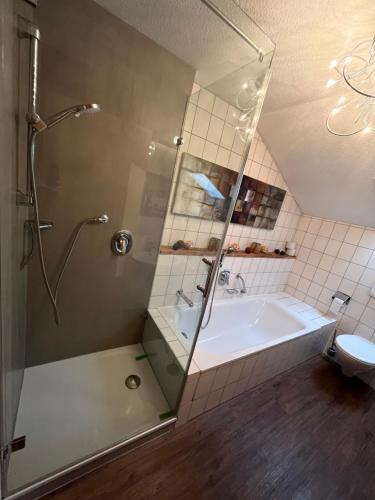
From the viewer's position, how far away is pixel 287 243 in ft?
8.87

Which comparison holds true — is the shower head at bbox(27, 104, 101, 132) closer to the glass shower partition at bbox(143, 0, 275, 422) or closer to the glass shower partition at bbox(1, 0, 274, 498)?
the glass shower partition at bbox(1, 0, 274, 498)

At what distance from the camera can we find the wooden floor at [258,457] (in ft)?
3.44

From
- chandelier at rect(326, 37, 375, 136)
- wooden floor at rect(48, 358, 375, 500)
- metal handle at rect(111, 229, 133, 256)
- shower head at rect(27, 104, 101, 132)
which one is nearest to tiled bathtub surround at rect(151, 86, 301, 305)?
metal handle at rect(111, 229, 133, 256)

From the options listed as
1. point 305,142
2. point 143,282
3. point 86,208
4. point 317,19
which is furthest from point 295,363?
point 317,19

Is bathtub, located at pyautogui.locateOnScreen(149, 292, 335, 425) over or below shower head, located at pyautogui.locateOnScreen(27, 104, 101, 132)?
below

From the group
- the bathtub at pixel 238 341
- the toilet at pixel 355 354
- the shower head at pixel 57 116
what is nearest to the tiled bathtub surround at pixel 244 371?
the bathtub at pixel 238 341

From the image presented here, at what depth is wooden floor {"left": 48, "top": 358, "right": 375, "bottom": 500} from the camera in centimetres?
105

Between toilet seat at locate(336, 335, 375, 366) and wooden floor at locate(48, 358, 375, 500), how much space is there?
42 centimetres

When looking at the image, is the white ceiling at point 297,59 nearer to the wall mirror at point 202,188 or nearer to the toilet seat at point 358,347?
the wall mirror at point 202,188

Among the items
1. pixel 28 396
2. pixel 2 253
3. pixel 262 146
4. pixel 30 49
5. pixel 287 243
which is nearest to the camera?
pixel 2 253

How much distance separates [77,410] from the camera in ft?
4.06

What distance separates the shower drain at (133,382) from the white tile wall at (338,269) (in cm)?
226

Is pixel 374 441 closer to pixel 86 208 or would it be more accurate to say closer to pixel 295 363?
pixel 295 363

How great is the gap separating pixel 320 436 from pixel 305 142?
2.33 metres
